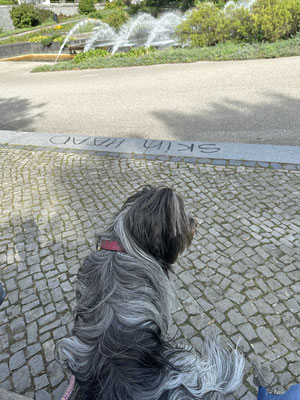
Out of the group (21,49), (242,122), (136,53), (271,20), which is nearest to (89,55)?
(136,53)

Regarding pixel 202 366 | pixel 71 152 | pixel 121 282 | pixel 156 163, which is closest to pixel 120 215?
pixel 121 282

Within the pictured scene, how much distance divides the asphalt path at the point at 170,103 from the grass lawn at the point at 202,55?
477mm

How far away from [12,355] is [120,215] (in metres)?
2.16

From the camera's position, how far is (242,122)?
794 centimetres

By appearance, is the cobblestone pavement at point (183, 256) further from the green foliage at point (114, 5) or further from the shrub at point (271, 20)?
the green foliage at point (114, 5)

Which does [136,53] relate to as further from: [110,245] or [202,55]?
[110,245]

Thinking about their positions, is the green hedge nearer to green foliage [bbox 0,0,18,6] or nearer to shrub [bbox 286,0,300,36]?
shrub [bbox 286,0,300,36]

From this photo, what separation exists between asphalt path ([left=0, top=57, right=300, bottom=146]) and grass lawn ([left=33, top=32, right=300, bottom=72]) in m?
0.48

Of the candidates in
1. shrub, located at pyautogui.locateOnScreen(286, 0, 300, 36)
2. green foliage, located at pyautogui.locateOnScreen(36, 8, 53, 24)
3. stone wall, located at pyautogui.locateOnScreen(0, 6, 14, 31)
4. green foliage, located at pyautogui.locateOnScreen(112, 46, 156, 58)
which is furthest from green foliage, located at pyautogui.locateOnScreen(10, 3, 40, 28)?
shrub, located at pyautogui.locateOnScreen(286, 0, 300, 36)

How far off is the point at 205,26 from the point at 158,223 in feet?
50.2

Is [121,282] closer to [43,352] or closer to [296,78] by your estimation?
[43,352]

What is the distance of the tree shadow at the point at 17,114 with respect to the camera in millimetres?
9367

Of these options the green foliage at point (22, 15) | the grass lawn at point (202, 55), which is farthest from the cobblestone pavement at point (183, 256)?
the green foliage at point (22, 15)

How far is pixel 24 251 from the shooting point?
4.57 m
